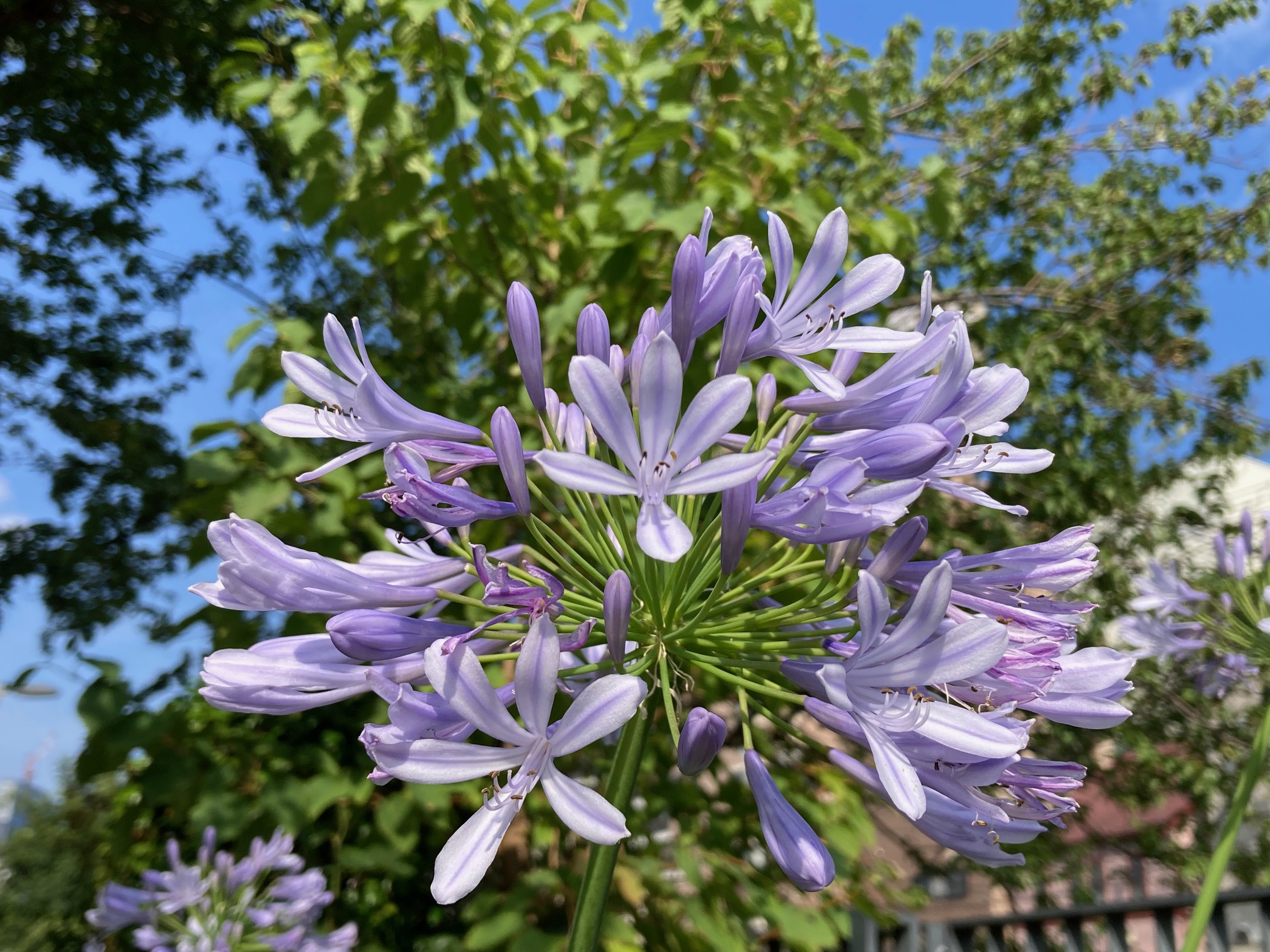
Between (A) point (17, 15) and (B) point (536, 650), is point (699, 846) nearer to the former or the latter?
(B) point (536, 650)

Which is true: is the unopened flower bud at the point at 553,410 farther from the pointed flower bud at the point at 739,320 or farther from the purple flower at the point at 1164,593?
the purple flower at the point at 1164,593

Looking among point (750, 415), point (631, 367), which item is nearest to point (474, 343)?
point (750, 415)

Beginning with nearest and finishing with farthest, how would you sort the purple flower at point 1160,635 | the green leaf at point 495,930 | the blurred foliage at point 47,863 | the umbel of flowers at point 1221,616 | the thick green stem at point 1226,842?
1. the thick green stem at point 1226,842
2. the green leaf at point 495,930
3. the umbel of flowers at point 1221,616
4. the purple flower at point 1160,635
5. the blurred foliage at point 47,863

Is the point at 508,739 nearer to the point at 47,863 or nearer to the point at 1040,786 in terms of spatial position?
the point at 1040,786

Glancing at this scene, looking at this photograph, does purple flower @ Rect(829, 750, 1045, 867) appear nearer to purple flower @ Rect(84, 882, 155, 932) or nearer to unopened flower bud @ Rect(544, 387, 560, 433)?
unopened flower bud @ Rect(544, 387, 560, 433)

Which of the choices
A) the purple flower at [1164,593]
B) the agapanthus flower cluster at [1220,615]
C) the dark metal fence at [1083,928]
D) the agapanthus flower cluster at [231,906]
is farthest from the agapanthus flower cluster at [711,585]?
the dark metal fence at [1083,928]

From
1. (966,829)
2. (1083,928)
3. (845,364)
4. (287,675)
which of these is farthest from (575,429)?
(1083,928)

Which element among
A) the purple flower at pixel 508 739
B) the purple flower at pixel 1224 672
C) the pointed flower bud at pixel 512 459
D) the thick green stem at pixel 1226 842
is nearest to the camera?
the purple flower at pixel 508 739
